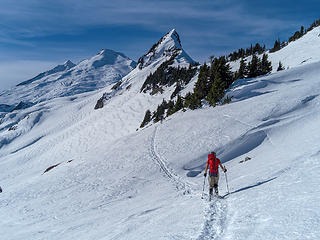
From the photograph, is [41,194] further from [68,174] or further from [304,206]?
[304,206]

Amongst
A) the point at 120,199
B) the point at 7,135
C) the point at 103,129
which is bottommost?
the point at 120,199

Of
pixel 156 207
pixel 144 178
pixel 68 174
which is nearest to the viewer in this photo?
pixel 156 207

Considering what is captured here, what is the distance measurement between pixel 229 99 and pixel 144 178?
21795mm

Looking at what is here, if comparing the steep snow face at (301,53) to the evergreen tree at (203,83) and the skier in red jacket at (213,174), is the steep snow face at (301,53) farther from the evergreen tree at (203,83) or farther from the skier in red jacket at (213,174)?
the skier in red jacket at (213,174)

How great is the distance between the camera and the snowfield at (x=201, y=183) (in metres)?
7.01

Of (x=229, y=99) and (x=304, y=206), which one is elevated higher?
(x=229, y=99)

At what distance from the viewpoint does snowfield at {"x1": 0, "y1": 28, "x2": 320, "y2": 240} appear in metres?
7.01

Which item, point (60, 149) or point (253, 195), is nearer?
point (253, 195)

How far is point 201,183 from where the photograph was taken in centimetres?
1492

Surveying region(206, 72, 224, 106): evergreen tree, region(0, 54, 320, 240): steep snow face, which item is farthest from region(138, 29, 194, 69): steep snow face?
region(0, 54, 320, 240): steep snow face

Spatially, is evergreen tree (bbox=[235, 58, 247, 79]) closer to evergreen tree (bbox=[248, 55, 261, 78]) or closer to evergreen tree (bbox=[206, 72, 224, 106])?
evergreen tree (bbox=[248, 55, 261, 78])

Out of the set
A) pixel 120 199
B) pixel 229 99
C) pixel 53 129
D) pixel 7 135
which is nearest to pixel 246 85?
pixel 229 99

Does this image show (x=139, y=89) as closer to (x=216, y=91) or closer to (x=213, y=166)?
(x=216, y=91)

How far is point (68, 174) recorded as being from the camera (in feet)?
77.5
